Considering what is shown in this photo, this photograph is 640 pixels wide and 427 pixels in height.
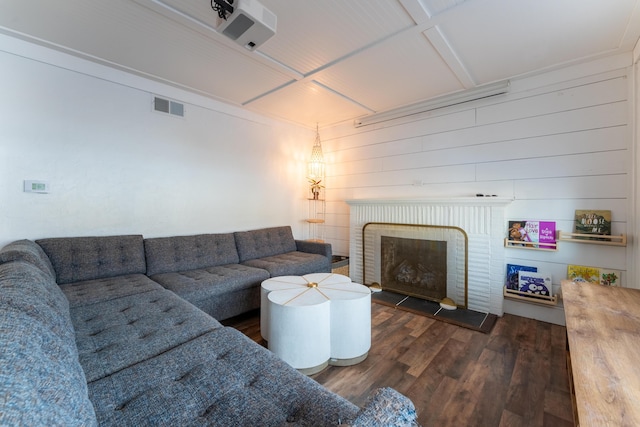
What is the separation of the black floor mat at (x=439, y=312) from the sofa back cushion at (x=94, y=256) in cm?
253

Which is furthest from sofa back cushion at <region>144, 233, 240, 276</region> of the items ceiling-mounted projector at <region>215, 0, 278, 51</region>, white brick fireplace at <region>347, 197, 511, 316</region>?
white brick fireplace at <region>347, 197, 511, 316</region>

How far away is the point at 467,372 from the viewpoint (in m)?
1.80

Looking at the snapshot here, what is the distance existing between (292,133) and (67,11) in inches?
105

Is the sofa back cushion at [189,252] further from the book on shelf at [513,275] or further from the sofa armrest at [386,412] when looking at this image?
the book on shelf at [513,275]

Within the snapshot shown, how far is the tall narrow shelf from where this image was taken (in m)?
4.41

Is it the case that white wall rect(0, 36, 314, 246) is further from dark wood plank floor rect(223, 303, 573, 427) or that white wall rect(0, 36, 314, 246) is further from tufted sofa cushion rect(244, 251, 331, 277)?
dark wood plank floor rect(223, 303, 573, 427)

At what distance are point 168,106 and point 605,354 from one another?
3.65 m

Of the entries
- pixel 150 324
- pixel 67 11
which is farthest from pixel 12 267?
pixel 67 11

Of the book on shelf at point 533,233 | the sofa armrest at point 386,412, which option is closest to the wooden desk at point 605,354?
the sofa armrest at point 386,412

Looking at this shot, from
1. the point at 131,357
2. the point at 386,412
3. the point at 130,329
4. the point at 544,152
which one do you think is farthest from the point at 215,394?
the point at 544,152

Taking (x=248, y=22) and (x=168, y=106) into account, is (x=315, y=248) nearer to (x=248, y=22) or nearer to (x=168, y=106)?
(x=168, y=106)

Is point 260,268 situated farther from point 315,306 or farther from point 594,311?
point 594,311

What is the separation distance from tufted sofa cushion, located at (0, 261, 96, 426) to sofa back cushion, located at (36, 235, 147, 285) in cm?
171

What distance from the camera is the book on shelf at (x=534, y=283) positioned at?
2510 mm
